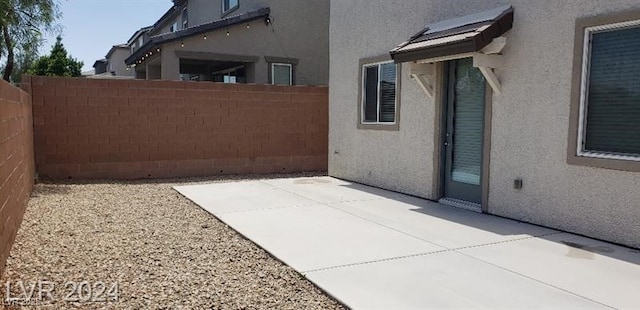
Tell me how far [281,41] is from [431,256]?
42.2ft

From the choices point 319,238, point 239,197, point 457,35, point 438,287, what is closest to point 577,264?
Answer: point 438,287

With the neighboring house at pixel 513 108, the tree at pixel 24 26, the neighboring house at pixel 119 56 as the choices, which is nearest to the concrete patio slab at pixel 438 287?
the neighboring house at pixel 513 108

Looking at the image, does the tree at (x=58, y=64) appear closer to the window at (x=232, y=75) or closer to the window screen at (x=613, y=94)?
the window at (x=232, y=75)

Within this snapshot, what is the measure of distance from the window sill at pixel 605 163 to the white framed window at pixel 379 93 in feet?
13.3

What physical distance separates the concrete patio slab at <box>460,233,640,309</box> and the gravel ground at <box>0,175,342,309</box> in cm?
220

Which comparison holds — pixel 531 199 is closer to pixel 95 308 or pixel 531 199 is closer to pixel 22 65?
pixel 95 308

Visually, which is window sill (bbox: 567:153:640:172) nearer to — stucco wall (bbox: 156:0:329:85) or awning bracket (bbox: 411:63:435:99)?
awning bracket (bbox: 411:63:435:99)

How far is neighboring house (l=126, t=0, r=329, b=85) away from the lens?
15.3m

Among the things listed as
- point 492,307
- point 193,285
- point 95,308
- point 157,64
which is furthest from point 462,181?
point 157,64

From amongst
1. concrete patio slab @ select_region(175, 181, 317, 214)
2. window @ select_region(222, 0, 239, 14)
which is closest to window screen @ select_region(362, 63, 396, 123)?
concrete patio slab @ select_region(175, 181, 317, 214)

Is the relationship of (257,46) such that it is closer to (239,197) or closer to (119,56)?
(239,197)

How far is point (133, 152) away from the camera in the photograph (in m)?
11.7

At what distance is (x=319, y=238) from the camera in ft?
20.1

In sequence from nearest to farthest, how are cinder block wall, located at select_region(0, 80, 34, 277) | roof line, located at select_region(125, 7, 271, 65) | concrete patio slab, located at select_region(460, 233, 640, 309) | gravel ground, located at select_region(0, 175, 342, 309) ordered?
gravel ground, located at select_region(0, 175, 342, 309), concrete patio slab, located at select_region(460, 233, 640, 309), cinder block wall, located at select_region(0, 80, 34, 277), roof line, located at select_region(125, 7, 271, 65)
